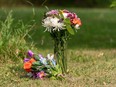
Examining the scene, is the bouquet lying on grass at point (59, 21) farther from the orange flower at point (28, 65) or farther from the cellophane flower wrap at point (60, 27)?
the orange flower at point (28, 65)

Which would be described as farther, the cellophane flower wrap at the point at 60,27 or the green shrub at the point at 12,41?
the green shrub at the point at 12,41

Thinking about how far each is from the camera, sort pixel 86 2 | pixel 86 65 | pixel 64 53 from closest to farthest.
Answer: pixel 64 53 → pixel 86 65 → pixel 86 2

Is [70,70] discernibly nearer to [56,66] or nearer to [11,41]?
[56,66]

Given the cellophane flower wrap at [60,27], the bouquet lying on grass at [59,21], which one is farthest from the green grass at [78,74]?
the bouquet lying on grass at [59,21]

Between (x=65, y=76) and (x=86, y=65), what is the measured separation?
1.11m

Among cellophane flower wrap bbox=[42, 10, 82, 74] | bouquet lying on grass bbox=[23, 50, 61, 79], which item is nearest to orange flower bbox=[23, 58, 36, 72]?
bouquet lying on grass bbox=[23, 50, 61, 79]

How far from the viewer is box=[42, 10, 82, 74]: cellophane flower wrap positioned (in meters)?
6.17

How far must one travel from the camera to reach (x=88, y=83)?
6012mm

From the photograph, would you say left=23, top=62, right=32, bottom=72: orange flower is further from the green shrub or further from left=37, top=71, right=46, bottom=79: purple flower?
the green shrub

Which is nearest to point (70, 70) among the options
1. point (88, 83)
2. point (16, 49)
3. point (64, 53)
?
point (64, 53)

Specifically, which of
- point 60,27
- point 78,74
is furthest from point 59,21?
point 78,74

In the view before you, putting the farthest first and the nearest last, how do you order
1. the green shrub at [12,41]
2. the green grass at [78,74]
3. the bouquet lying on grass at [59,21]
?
the green shrub at [12,41] → the bouquet lying on grass at [59,21] → the green grass at [78,74]

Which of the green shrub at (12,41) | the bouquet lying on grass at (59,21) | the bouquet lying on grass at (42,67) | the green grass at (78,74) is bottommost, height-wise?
the green grass at (78,74)

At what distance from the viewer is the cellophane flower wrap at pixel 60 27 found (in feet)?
20.2
